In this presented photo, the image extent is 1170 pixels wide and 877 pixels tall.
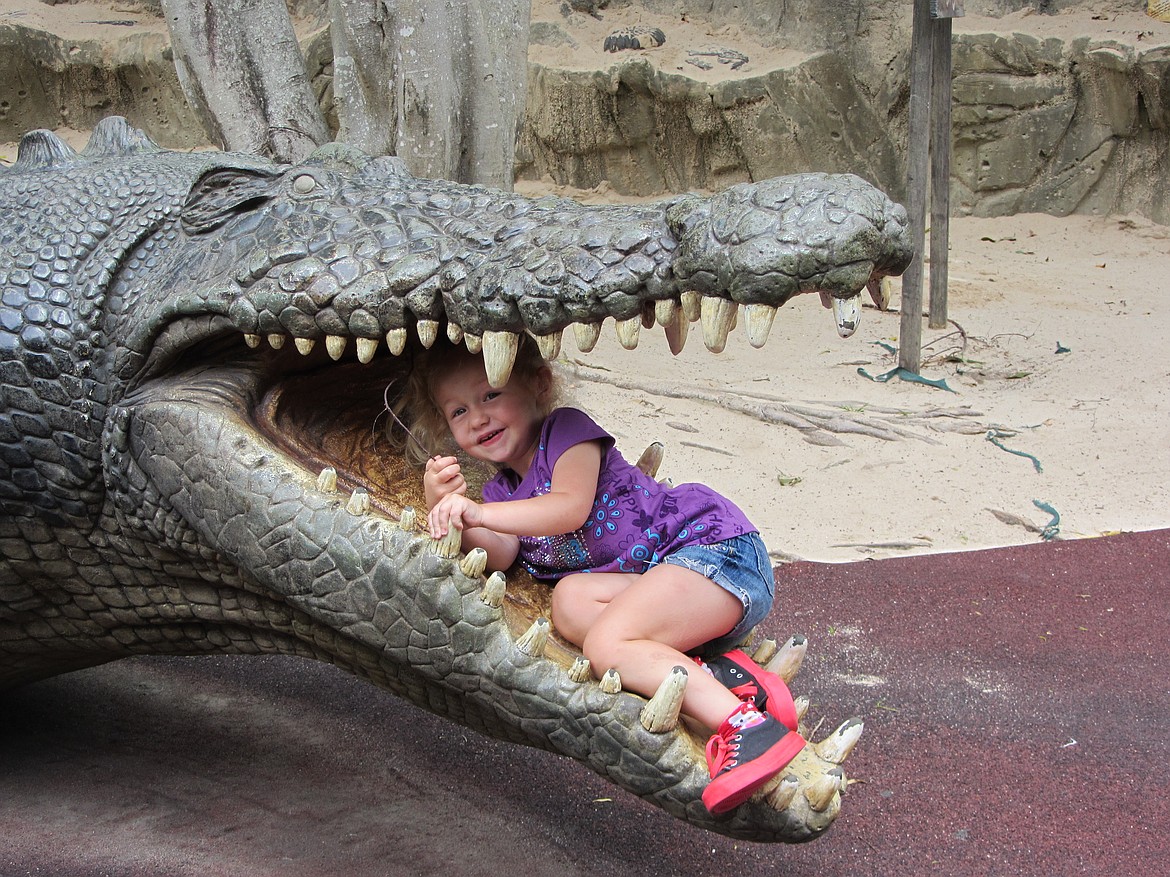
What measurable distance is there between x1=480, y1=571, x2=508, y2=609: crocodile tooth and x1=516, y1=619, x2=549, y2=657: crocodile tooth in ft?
0.26

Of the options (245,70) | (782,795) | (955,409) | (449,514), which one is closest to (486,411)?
(449,514)

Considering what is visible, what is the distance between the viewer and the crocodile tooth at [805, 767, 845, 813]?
6.01 ft

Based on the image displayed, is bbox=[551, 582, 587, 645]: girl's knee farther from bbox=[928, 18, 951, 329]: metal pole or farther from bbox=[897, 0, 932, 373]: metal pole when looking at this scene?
bbox=[928, 18, 951, 329]: metal pole

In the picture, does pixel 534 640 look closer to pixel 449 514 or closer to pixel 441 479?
pixel 449 514

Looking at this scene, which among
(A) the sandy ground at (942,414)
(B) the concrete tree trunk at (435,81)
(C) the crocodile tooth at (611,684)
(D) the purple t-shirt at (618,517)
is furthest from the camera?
(A) the sandy ground at (942,414)

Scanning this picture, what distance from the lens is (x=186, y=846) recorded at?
8.02ft

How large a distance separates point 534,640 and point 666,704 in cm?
26

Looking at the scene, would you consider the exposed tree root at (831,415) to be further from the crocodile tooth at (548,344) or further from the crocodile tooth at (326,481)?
the crocodile tooth at (548,344)

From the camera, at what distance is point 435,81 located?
437 cm

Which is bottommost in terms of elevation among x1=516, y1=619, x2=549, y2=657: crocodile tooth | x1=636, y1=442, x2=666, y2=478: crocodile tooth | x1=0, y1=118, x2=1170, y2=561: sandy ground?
x1=0, y1=118, x2=1170, y2=561: sandy ground

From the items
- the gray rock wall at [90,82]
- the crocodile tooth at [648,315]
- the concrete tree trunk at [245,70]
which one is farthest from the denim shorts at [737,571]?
the gray rock wall at [90,82]

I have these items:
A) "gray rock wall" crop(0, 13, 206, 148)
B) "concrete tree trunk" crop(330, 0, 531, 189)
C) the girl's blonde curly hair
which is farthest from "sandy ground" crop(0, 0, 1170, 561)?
"gray rock wall" crop(0, 13, 206, 148)

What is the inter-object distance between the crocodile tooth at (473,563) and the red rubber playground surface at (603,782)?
76 centimetres

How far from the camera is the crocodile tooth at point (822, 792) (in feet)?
6.01
